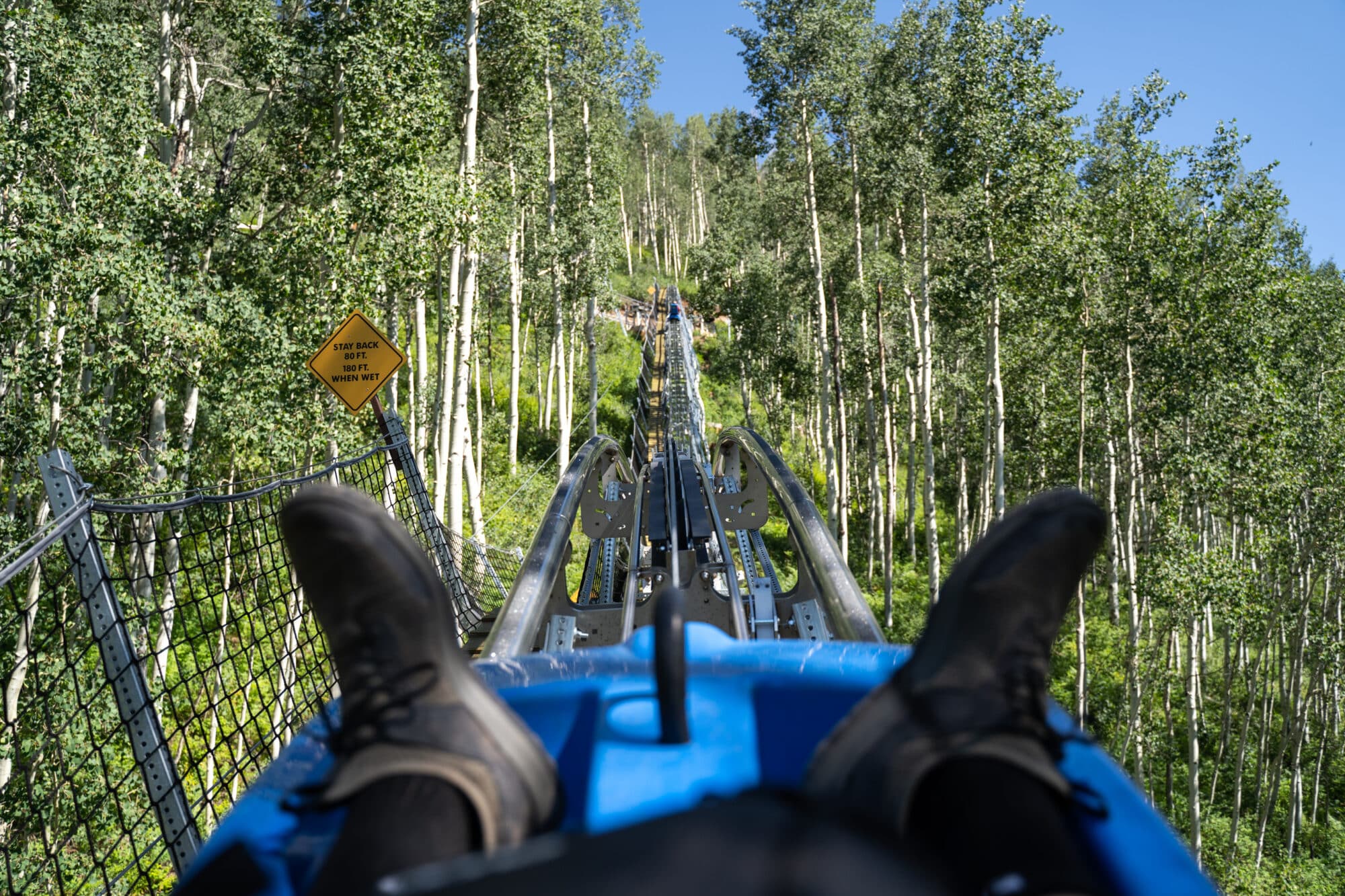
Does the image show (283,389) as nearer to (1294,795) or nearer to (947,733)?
(947,733)

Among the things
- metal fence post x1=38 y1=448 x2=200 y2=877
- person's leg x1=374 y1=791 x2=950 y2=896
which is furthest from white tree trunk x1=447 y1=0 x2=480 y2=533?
person's leg x1=374 y1=791 x2=950 y2=896

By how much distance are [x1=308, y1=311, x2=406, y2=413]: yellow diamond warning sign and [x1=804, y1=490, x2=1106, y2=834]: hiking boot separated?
4220 millimetres

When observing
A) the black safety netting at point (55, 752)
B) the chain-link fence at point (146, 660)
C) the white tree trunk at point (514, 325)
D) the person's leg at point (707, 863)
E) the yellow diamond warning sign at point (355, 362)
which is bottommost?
→ the black safety netting at point (55, 752)

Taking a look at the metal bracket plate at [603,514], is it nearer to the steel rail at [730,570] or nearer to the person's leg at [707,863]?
the steel rail at [730,570]

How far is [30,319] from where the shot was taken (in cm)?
774

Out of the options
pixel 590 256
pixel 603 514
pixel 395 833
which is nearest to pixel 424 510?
pixel 603 514

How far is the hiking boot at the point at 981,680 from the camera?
98 centimetres

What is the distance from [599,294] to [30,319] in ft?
37.9

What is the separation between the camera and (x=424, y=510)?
4363 millimetres

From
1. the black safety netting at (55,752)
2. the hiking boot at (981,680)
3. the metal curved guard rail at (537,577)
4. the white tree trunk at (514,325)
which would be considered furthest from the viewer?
the white tree trunk at (514,325)

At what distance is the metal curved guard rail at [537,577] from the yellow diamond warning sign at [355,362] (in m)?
1.51

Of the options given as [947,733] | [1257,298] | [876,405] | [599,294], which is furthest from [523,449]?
[947,733]

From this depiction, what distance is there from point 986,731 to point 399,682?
828mm

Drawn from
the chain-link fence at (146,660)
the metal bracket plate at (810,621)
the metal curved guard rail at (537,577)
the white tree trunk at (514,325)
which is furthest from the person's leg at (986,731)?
the white tree trunk at (514,325)
